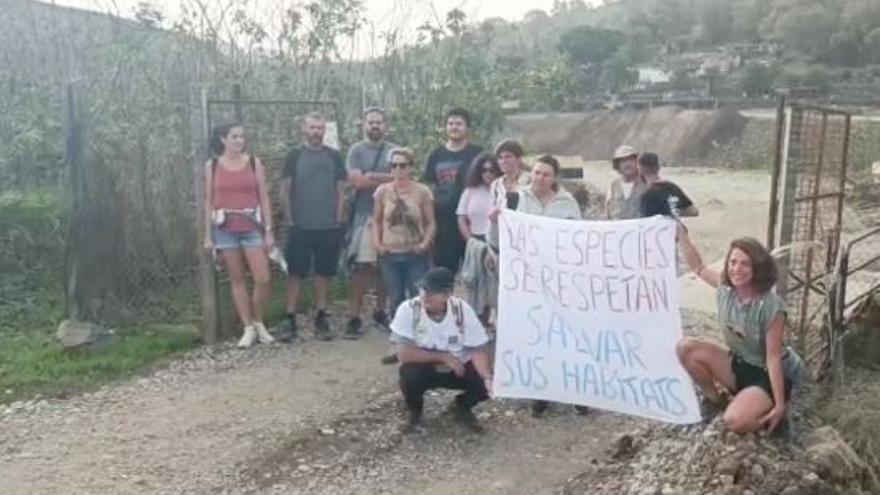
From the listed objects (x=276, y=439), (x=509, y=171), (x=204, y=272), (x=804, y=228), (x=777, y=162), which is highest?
(x=777, y=162)

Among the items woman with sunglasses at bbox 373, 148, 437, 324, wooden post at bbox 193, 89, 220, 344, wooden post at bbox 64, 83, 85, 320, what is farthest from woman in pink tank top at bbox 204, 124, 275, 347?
wooden post at bbox 64, 83, 85, 320

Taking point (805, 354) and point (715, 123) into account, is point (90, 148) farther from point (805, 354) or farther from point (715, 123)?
point (715, 123)

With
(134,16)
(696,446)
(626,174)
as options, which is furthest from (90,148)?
(696,446)

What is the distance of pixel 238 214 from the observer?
681cm

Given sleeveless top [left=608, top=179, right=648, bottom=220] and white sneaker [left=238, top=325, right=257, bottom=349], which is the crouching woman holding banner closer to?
sleeveless top [left=608, top=179, right=648, bottom=220]

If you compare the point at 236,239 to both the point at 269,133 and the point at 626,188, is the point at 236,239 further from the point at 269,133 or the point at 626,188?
the point at 626,188

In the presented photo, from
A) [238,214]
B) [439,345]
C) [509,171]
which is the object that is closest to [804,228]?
[509,171]

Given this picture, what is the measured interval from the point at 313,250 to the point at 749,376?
12.3 ft

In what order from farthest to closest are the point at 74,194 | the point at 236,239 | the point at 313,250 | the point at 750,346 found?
the point at 313,250
the point at 74,194
the point at 236,239
the point at 750,346

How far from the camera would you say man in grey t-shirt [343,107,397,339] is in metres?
7.21

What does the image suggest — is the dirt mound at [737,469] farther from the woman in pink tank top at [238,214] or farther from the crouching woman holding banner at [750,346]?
the woman in pink tank top at [238,214]

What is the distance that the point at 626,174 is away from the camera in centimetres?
628

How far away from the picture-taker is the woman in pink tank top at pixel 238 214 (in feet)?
22.2

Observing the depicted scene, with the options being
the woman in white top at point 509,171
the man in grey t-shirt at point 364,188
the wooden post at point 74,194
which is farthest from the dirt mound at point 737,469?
the wooden post at point 74,194
